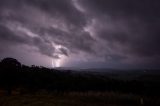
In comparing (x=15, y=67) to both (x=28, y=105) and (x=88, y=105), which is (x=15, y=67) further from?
(x=88, y=105)

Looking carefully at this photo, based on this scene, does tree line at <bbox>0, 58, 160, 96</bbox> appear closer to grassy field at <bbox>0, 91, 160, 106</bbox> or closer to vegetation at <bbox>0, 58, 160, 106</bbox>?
vegetation at <bbox>0, 58, 160, 106</bbox>

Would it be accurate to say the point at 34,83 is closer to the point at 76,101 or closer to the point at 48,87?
Result: the point at 48,87

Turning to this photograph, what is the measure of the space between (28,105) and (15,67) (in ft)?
69.7

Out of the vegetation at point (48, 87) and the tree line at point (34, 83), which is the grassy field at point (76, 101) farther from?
the tree line at point (34, 83)

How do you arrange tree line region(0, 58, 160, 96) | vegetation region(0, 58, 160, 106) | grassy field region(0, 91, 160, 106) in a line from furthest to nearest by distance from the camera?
1. tree line region(0, 58, 160, 96)
2. vegetation region(0, 58, 160, 106)
3. grassy field region(0, 91, 160, 106)

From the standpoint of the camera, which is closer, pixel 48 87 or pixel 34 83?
pixel 34 83

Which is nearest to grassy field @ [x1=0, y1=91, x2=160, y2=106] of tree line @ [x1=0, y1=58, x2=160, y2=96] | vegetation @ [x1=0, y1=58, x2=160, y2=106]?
vegetation @ [x1=0, y1=58, x2=160, y2=106]

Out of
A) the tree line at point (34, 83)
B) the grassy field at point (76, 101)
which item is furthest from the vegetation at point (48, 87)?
the grassy field at point (76, 101)

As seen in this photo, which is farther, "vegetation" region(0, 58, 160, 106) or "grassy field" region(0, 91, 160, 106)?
"vegetation" region(0, 58, 160, 106)

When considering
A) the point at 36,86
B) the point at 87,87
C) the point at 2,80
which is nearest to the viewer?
the point at 2,80

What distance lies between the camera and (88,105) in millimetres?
30000

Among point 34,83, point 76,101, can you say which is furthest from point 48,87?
point 76,101

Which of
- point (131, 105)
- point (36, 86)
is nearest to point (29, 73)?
point (36, 86)

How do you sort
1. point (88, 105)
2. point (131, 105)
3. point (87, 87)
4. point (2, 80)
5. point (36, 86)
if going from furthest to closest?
point (87, 87), point (36, 86), point (2, 80), point (131, 105), point (88, 105)
